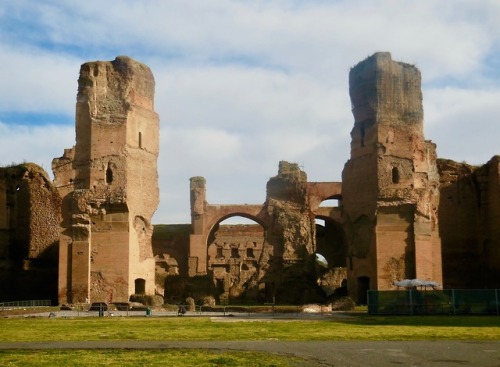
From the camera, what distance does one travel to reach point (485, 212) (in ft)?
→ 97.4

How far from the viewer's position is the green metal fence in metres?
19.5

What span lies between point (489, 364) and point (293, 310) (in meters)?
14.0

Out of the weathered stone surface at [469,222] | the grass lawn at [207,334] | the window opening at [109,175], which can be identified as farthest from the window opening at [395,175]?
the window opening at [109,175]

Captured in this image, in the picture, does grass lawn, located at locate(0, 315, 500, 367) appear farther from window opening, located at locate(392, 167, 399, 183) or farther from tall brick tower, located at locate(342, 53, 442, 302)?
window opening, located at locate(392, 167, 399, 183)

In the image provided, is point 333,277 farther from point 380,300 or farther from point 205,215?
point 380,300

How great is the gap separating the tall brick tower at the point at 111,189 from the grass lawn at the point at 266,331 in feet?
29.3

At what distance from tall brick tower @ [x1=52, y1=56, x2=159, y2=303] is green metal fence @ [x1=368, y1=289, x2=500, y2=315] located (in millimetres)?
10448

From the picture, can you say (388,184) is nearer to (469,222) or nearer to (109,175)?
(469,222)

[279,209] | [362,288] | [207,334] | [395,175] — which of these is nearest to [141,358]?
[207,334]

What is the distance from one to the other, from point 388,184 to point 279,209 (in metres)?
6.25

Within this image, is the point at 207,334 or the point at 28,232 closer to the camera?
the point at 207,334

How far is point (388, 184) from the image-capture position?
88.3ft

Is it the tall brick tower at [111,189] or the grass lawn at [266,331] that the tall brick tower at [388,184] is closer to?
the tall brick tower at [111,189]

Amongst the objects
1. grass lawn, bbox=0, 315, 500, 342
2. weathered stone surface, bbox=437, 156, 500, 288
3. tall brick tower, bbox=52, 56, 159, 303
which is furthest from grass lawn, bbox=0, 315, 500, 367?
weathered stone surface, bbox=437, 156, 500, 288
